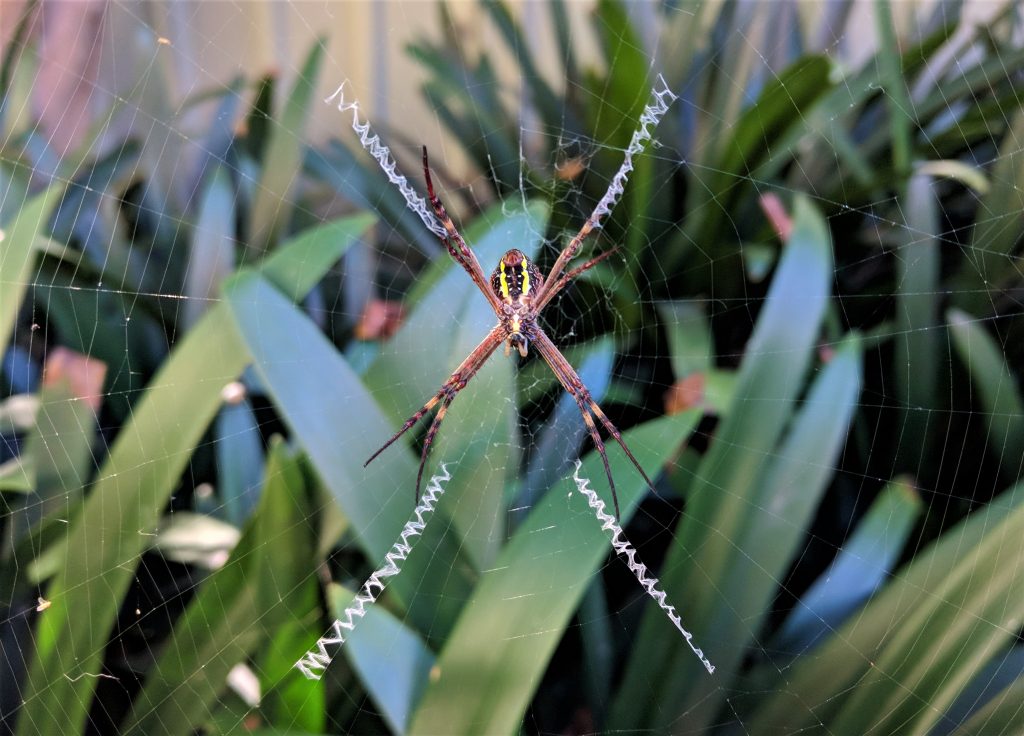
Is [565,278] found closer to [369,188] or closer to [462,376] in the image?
[462,376]

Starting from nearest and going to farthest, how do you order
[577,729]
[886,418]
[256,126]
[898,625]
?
[898,625]
[577,729]
[886,418]
[256,126]

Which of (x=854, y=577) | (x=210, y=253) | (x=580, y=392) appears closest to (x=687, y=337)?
(x=580, y=392)

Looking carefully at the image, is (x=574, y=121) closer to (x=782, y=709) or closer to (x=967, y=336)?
(x=967, y=336)

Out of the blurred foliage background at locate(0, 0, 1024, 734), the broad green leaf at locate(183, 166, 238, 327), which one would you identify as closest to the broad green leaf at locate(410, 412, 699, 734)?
the blurred foliage background at locate(0, 0, 1024, 734)

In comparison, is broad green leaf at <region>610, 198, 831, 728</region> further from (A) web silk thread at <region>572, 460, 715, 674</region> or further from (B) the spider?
(B) the spider

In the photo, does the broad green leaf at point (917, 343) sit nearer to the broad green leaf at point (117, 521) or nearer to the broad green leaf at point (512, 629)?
the broad green leaf at point (512, 629)

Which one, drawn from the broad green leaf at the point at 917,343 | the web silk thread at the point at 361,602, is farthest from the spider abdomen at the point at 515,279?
the broad green leaf at the point at 917,343

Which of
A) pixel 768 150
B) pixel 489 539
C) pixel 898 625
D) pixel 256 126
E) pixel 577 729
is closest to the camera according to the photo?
pixel 898 625

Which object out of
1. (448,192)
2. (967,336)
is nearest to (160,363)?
(448,192)

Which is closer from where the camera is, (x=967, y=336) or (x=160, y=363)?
(x=967, y=336)
